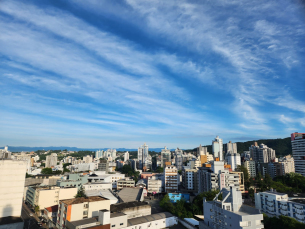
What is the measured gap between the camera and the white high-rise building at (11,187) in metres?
16.7

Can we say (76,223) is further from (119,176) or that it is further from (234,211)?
(119,176)

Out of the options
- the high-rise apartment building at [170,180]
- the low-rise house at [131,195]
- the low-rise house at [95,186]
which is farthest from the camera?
the high-rise apartment building at [170,180]

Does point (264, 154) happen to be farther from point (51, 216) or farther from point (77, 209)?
point (51, 216)

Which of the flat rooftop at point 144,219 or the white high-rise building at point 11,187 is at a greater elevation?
the white high-rise building at point 11,187

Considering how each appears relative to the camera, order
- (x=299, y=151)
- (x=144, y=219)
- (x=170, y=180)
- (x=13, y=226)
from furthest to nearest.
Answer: (x=299, y=151) < (x=170, y=180) < (x=144, y=219) < (x=13, y=226)

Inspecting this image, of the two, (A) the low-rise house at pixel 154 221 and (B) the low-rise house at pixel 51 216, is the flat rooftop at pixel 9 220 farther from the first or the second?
(A) the low-rise house at pixel 154 221

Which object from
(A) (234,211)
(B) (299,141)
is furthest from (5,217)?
(B) (299,141)

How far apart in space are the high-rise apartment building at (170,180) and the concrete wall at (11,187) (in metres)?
25.0

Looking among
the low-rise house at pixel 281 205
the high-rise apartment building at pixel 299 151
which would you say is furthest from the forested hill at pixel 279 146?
the low-rise house at pixel 281 205

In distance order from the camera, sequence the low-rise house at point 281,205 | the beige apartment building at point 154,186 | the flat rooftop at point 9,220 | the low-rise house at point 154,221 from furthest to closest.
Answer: the beige apartment building at point 154,186
the low-rise house at point 281,205
the low-rise house at point 154,221
the flat rooftop at point 9,220

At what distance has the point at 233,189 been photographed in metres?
15.6

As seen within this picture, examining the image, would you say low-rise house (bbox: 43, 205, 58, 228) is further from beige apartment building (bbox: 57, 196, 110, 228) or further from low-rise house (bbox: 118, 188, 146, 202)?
low-rise house (bbox: 118, 188, 146, 202)

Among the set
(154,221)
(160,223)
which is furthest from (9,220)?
(160,223)

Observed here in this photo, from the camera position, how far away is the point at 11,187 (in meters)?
17.4
